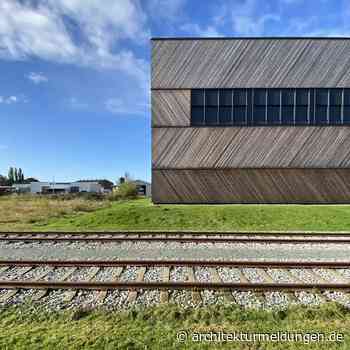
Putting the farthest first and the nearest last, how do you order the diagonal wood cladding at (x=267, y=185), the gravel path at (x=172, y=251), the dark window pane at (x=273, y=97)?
the dark window pane at (x=273, y=97)
the diagonal wood cladding at (x=267, y=185)
the gravel path at (x=172, y=251)

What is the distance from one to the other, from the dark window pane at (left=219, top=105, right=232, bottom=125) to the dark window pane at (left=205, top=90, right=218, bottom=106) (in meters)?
0.85

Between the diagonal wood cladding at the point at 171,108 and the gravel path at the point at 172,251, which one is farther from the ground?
the diagonal wood cladding at the point at 171,108

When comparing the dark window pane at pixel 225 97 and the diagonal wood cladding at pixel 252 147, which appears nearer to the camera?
the diagonal wood cladding at pixel 252 147

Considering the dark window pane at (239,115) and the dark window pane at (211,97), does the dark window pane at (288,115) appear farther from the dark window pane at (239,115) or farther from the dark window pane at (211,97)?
the dark window pane at (211,97)

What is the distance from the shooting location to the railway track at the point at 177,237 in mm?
10070

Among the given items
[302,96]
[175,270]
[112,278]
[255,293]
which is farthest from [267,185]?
[112,278]

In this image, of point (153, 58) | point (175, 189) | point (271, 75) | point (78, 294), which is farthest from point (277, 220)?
point (153, 58)

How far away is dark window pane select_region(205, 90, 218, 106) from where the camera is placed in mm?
24188

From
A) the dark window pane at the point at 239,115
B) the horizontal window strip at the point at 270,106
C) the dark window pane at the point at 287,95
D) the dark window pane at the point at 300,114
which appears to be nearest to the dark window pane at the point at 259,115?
the horizontal window strip at the point at 270,106

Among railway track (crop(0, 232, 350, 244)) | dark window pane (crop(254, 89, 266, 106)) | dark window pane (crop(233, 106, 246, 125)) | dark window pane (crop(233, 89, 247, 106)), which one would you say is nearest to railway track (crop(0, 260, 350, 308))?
railway track (crop(0, 232, 350, 244))

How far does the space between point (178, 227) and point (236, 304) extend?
31.0 feet

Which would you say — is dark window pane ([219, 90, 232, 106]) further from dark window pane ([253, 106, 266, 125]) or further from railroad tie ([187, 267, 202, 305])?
railroad tie ([187, 267, 202, 305])

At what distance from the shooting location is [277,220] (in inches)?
615

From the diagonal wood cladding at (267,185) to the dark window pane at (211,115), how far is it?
452cm
